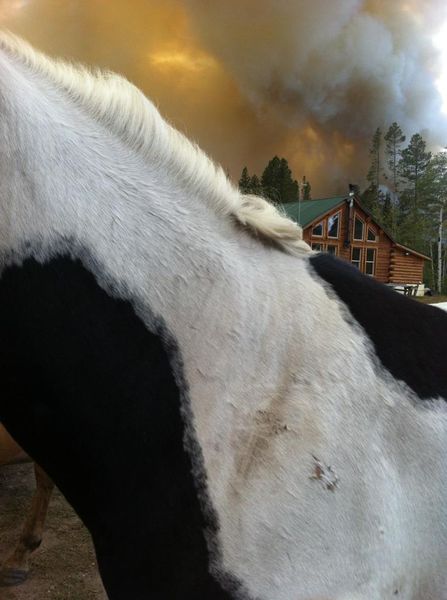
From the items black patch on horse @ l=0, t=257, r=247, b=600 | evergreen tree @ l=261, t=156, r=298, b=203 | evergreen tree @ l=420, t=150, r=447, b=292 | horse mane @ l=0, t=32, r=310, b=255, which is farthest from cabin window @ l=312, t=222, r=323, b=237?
black patch on horse @ l=0, t=257, r=247, b=600

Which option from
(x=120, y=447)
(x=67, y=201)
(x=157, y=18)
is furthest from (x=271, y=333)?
(x=157, y=18)

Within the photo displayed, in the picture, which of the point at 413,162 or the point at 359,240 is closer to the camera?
the point at 359,240

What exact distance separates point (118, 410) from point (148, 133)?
0.65m

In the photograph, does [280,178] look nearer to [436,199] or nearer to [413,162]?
[436,199]

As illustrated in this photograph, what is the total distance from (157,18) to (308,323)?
11189 millimetres

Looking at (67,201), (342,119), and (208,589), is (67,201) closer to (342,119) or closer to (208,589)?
(208,589)

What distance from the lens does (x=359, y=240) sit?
2280 centimetres

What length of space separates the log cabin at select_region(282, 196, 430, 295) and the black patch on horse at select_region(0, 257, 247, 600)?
18006 mm

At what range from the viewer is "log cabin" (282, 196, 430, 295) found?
20.1m

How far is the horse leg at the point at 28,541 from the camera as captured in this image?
10.3ft

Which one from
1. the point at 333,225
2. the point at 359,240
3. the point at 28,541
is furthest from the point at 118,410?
the point at 359,240

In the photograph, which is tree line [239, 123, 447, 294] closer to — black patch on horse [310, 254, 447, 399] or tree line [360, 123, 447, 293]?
tree line [360, 123, 447, 293]

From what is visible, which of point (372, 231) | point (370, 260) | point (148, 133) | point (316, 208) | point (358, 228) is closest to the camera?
point (148, 133)

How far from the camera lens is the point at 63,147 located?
3.22 ft
